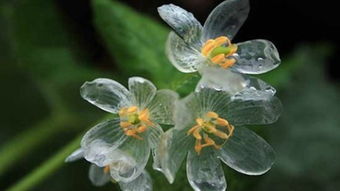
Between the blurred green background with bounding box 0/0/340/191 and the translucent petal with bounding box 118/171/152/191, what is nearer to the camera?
the translucent petal with bounding box 118/171/152/191

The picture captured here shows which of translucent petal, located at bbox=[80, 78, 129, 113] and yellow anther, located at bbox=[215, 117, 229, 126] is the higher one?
translucent petal, located at bbox=[80, 78, 129, 113]

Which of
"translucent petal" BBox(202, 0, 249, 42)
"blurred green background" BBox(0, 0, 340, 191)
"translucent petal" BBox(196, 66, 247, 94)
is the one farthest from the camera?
"blurred green background" BBox(0, 0, 340, 191)

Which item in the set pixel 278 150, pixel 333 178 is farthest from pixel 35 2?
pixel 333 178

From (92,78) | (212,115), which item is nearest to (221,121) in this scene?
(212,115)

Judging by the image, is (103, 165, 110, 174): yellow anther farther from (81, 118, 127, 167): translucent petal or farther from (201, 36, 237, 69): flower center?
(201, 36, 237, 69): flower center

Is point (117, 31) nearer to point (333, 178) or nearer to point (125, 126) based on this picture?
point (125, 126)

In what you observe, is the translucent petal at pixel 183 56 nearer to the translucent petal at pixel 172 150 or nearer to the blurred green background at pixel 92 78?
the translucent petal at pixel 172 150

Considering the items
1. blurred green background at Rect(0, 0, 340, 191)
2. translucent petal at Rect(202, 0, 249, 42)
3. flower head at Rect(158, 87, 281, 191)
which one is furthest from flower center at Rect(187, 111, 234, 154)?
blurred green background at Rect(0, 0, 340, 191)

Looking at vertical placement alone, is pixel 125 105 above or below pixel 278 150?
above

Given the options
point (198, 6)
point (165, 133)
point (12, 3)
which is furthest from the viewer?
point (198, 6)
